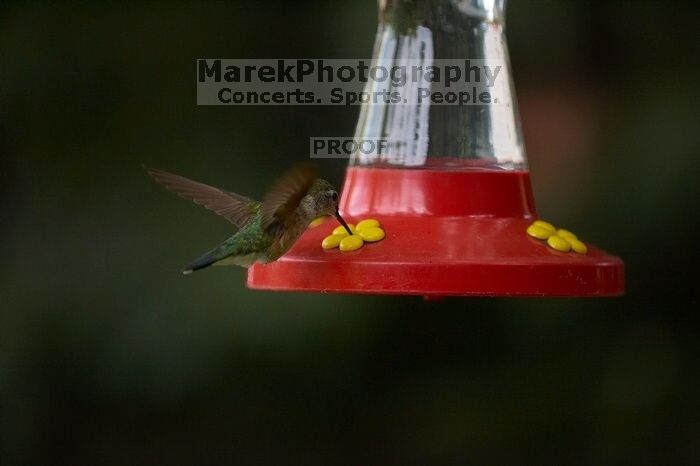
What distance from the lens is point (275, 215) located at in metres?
2.85

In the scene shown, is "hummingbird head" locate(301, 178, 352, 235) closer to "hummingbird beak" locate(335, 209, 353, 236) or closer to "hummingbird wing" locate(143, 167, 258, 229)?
"hummingbird beak" locate(335, 209, 353, 236)

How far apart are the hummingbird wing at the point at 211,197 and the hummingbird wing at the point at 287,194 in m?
0.32

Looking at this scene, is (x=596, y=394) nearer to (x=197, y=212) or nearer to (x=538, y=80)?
(x=538, y=80)

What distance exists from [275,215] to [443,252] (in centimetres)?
55

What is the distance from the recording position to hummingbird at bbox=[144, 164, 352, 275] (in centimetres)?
267

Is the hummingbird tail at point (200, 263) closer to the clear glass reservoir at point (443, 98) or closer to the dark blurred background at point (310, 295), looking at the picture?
the clear glass reservoir at point (443, 98)

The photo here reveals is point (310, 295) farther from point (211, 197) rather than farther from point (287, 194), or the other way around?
point (287, 194)

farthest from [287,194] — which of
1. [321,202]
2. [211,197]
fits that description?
[211,197]

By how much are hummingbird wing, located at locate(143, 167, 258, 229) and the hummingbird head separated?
1.41ft

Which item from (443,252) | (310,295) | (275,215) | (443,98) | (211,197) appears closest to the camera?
(443,252)

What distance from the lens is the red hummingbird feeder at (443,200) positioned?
245cm

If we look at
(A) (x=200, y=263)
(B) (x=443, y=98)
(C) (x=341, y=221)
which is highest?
(B) (x=443, y=98)

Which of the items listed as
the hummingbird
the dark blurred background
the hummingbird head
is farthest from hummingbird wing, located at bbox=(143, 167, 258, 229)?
the dark blurred background

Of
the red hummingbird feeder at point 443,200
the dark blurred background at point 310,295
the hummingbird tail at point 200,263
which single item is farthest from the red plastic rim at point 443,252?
the dark blurred background at point 310,295
